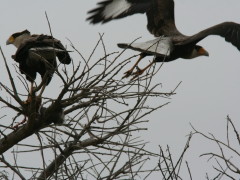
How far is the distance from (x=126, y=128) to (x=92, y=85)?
1.49ft

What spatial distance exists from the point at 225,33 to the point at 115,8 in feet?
5.93

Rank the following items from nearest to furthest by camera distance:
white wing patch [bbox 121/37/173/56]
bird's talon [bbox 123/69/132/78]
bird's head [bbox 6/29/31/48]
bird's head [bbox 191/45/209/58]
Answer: bird's talon [bbox 123/69/132/78], white wing patch [bbox 121/37/173/56], bird's head [bbox 6/29/31/48], bird's head [bbox 191/45/209/58]

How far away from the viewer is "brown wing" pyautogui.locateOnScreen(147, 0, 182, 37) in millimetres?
8281

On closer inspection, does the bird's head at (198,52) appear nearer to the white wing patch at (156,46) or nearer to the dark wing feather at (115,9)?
the white wing patch at (156,46)

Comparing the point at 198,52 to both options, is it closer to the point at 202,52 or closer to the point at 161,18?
the point at 202,52

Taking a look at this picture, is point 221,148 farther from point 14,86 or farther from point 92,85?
point 14,86

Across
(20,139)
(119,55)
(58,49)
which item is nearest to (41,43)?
(58,49)

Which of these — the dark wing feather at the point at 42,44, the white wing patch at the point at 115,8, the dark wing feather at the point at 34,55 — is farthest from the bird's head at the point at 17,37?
the white wing patch at the point at 115,8

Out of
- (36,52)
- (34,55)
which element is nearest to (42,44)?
(36,52)

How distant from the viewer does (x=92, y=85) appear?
4.60m

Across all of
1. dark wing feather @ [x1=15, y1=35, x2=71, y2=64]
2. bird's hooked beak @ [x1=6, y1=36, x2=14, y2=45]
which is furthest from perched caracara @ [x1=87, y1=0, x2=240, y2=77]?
bird's hooked beak @ [x1=6, y1=36, x2=14, y2=45]

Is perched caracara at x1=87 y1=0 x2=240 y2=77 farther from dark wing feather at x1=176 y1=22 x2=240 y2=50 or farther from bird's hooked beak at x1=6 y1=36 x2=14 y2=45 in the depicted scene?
bird's hooked beak at x1=6 y1=36 x2=14 y2=45

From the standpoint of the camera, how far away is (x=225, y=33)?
7.68 meters

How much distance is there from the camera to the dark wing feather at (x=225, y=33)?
7.56 m
